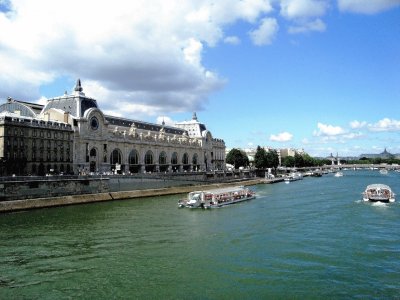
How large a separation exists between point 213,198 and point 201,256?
28.9m

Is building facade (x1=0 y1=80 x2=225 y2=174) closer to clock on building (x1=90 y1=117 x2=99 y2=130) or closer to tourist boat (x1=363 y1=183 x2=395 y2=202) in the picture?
clock on building (x1=90 y1=117 x2=99 y2=130)

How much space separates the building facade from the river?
38822 mm

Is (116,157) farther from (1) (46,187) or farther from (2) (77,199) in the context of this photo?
(1) (46,187)

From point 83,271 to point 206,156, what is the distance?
384 feet

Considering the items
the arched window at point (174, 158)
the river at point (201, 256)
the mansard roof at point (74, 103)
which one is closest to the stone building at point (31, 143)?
the mansard roof at point (74, 103)

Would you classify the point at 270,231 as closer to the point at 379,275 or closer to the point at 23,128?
the point at 379,275

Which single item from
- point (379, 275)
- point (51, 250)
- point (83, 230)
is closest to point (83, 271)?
point (51, 250)

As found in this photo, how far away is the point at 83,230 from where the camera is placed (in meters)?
36.1

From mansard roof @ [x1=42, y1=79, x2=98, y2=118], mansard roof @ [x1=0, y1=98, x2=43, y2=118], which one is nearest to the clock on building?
mansard roof @ [x1=42, y1=79, x2=98, y2=118]

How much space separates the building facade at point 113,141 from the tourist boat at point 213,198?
2899 cm

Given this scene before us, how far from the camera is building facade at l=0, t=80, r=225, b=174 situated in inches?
3204

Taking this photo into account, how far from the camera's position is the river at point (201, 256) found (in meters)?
20.4

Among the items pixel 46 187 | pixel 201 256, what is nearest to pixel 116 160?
pixel 46 187

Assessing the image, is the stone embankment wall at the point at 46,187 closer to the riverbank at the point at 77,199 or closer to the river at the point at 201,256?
the riverbank at the point at 77,199
